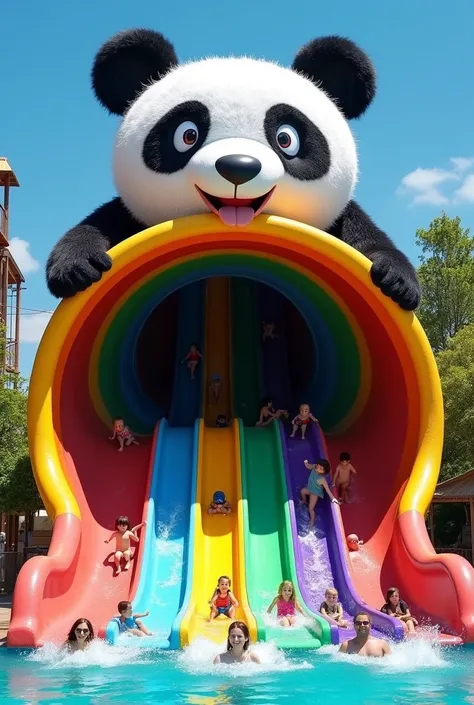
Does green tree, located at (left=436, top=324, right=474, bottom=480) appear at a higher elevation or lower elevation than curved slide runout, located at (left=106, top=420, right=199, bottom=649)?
A: higher

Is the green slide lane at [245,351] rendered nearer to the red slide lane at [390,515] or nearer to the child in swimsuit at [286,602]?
the red slide lane at [390,515]

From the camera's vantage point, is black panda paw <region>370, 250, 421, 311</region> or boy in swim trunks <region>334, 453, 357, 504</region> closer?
black panda paw <region>370, 250, 421, 311</region>

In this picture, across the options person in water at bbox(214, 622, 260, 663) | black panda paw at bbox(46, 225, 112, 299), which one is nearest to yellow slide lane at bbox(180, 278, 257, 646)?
person in water at bbox(214, 622, 260, 663)

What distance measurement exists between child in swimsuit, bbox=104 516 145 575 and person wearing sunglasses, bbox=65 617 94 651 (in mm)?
1552

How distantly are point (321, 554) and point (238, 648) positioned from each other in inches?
94.5

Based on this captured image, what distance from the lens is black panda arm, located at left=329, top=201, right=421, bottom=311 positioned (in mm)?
8734

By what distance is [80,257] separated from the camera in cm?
861

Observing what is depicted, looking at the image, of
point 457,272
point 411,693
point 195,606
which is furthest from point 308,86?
point 457,272

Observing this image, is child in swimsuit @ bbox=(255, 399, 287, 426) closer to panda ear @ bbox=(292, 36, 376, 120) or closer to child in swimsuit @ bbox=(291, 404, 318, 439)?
child in swimsuit @ bbox=(291, 404, 318, 439)

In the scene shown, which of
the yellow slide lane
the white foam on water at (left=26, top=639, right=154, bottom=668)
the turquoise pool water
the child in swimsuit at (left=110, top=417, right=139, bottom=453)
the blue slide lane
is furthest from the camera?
the blue slide lane

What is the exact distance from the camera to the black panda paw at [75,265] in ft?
27.8

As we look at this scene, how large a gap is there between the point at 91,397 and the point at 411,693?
6414mm

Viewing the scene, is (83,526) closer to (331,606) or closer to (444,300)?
(331,606)

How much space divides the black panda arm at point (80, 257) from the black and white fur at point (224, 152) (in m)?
0.01
